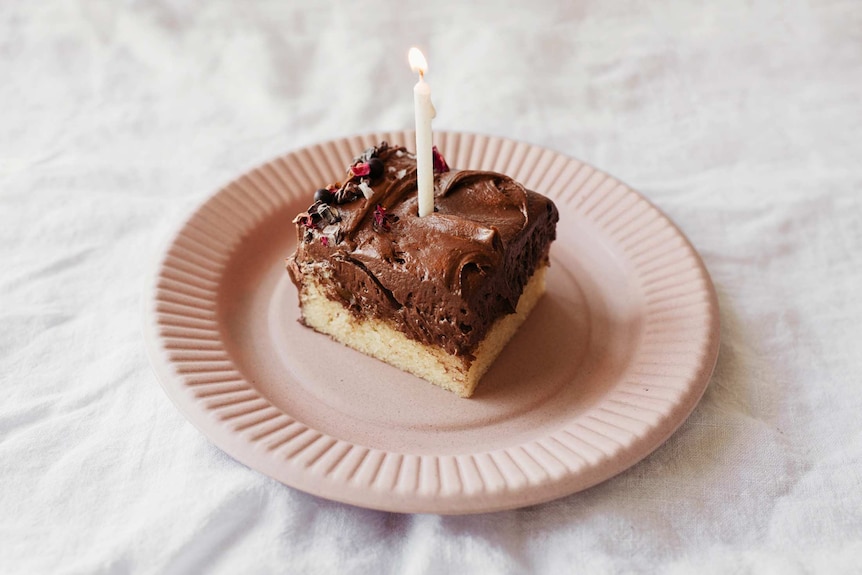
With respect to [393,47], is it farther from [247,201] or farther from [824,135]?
[824,135]

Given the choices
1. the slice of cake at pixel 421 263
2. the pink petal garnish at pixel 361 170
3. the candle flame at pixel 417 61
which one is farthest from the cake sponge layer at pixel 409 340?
the candle flame at pixel 417 61

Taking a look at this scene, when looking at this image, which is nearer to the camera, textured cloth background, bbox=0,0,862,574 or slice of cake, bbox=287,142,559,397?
textured cloth background, bbox=0,0,862,574

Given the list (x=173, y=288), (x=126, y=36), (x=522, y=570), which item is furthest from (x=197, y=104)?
(x=522, y=570)

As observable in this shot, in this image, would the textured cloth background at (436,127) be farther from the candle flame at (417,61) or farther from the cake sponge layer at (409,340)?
the candle flame at (417,61)

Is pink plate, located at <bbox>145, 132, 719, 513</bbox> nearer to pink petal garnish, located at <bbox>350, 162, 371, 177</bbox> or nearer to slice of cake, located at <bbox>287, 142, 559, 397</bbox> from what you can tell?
slice of cake, located at <bbox>287, 142, 559, 397</bbox>

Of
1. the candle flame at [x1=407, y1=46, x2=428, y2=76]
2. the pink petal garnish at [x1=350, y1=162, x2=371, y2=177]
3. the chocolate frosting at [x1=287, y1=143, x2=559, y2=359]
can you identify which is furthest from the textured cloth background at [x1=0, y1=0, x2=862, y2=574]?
the candle flame at [x1=407, y1=46, x2=428, y2=76]
